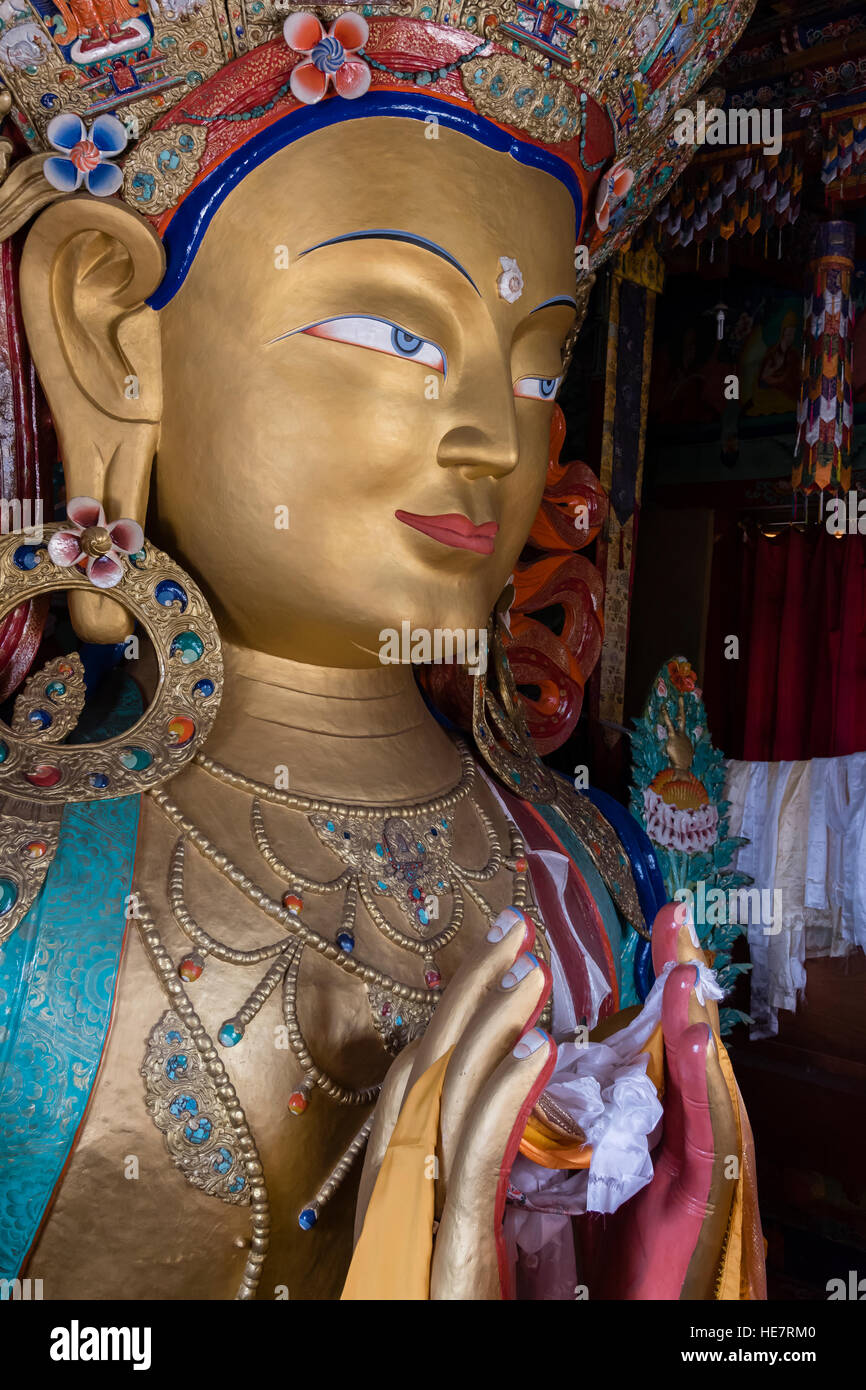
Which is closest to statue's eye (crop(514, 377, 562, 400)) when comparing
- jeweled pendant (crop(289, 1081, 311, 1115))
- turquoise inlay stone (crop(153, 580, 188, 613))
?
turquoise inlay stone (crop(153, 580, 188, 613))

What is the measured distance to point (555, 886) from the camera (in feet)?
6.89

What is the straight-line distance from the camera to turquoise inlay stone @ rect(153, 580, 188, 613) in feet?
5.75

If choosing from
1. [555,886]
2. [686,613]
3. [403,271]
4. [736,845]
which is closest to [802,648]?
[686,613]

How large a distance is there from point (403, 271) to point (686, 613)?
3997mm

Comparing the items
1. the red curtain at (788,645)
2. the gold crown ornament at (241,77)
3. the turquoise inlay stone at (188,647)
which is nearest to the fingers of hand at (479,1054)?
the turquoise inlay stone at (188,647)

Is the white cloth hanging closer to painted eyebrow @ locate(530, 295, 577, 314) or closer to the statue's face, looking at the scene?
painted eyebrow @ locate(530, 295, 577, 314)

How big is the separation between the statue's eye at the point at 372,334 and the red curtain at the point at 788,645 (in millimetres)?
3644

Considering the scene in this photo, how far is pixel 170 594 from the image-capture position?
1757mm

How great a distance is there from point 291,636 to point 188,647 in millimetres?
168

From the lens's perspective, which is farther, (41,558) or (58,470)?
(58,470)

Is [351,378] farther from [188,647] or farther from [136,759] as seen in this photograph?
[136,759]

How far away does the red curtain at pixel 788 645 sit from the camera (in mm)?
4992
